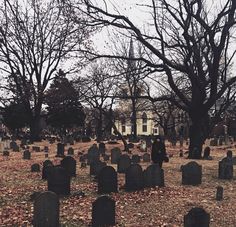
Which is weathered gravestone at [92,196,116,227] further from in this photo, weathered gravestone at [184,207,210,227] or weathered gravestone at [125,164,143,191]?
weathered gravestone at [125,164,143,191]

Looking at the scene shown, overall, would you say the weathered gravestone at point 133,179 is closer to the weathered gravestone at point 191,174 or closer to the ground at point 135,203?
the ground at point 135,203

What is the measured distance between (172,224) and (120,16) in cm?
1217

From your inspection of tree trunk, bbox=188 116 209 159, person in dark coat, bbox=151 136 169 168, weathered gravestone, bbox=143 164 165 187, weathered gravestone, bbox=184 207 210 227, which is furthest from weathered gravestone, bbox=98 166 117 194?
tree trunk, bbox=188 116 209 159

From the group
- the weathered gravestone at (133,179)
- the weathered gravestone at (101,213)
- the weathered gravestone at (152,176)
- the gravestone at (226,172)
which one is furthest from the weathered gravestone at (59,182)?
the gravestone at (226,172)

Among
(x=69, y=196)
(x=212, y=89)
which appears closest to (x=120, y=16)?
(x=212, y=89)

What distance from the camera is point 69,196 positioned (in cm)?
990

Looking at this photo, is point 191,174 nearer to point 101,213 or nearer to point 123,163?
point 123,163

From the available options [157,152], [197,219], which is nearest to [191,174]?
[157,152]

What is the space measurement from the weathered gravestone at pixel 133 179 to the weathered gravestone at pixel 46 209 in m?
3.44

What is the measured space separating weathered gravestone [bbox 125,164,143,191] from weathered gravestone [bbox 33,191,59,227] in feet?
11.3

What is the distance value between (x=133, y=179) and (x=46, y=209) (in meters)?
3.62

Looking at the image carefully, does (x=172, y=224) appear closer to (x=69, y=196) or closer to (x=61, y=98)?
(x=69, y=196)

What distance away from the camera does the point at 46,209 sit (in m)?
7.43

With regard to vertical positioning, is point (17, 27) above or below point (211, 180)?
above
